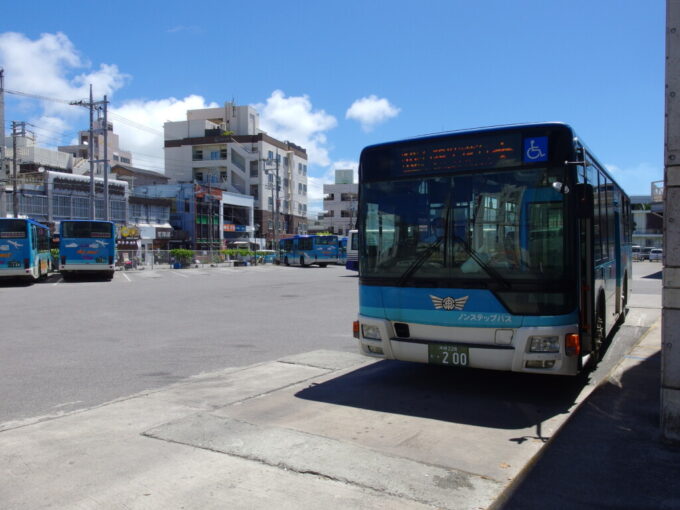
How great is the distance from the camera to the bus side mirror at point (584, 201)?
5984 mm

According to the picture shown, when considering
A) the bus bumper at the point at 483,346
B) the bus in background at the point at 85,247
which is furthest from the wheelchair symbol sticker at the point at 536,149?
the bus in background at the point at 85,247

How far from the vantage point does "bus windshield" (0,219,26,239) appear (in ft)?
84.1

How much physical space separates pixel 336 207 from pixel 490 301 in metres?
106

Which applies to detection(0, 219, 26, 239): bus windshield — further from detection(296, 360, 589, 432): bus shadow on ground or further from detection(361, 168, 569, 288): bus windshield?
detection(361, 168, 569, 288): bus windshield

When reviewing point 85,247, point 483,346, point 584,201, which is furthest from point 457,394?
point 85,247

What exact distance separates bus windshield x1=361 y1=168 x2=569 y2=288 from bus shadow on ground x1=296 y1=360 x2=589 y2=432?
4.46ft

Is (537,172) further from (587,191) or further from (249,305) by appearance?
(249,305)

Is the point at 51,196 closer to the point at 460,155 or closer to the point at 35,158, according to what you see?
the point at 35,158

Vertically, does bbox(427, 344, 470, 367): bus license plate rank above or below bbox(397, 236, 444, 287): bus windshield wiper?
below

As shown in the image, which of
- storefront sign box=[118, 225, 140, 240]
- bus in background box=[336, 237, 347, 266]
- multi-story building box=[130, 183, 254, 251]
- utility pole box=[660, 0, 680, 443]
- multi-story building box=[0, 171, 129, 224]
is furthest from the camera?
multi-story building box=[130, 183, 254, 251]

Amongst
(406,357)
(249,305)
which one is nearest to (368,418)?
(406,357)

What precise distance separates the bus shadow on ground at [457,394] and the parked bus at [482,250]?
48cm

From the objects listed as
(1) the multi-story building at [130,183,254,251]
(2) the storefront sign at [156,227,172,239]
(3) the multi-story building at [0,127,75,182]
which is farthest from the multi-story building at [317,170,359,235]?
(3) the multi-story building at [0,127,75,182]

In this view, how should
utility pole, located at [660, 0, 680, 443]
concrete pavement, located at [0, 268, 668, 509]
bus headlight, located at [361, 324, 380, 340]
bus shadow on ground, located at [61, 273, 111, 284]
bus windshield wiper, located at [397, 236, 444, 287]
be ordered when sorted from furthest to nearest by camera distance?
bus shadow on ground, located at [61, 273, 111, 284], bus headlight, located at [361, 324, 380, 340], bus windshield wiper, located at [397, 236, 444, 287], utility pole, located at [660, 0, 680, 443], concrete pavement, located at [0, 268, 668, 509]
